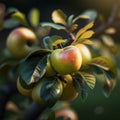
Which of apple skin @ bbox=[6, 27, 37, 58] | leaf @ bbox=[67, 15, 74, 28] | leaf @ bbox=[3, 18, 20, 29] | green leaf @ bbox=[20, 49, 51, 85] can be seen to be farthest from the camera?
leaf @ bbox=[3, 18, 20, 29]

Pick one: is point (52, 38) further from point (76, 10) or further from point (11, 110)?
point (76, 10)

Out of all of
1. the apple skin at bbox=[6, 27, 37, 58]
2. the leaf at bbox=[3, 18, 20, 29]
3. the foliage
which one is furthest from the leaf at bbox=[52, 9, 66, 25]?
the leaf at bbox=[3, 18, 20, 29]

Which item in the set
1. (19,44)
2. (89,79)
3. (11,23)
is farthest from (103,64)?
(11,23)

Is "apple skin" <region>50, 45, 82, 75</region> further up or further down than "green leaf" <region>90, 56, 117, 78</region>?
further up

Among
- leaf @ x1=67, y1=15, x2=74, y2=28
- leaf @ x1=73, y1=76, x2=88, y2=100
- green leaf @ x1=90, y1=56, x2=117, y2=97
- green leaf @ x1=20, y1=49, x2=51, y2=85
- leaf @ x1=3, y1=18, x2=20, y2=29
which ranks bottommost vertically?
leaf @ x1=3, y1=18, x2=20, y2=29

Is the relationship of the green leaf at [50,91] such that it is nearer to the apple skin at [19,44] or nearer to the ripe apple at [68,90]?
the ripe apple at [68,90]

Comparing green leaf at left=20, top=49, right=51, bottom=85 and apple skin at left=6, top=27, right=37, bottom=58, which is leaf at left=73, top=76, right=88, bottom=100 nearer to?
green leaf at left=20, top=49, right=51, bottom=85

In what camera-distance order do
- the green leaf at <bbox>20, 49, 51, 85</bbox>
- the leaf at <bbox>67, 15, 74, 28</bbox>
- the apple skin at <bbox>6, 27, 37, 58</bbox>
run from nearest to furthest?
the green leaf at <bbox>20, 49, 51, 85</bbox> → the leaf at <bbox>67, 15, 74, 28</bbox> → the apple skin at <bbox>6, 27, 37, 58</bbox>
